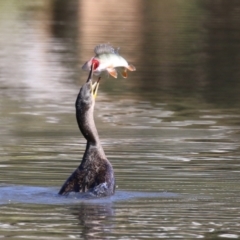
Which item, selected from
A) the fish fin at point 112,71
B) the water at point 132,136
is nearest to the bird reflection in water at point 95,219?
the water at point 132,136

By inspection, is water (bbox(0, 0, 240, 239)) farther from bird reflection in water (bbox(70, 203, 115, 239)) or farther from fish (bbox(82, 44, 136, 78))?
fish (bbox(82, 44, 136, 78))

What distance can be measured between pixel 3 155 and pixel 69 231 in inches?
177

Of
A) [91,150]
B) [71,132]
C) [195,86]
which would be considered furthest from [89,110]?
[195,86]

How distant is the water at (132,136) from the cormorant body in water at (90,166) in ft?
0.39

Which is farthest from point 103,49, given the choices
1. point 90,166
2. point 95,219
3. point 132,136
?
point 132,136

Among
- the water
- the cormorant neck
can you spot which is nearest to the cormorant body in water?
the cormorant neck

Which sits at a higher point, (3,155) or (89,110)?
(89,110)

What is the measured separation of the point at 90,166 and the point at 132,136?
4.58 metres

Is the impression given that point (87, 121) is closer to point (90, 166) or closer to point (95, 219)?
point (90, 166)

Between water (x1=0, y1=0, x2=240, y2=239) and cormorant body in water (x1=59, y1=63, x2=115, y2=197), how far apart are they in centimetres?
12

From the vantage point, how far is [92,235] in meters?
9.32

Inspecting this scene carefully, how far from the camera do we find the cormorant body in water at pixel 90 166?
10984 millimetres

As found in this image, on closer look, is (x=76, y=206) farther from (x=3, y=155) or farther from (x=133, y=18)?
(x=133, y=18)

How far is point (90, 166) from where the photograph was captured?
11055 millimetres
